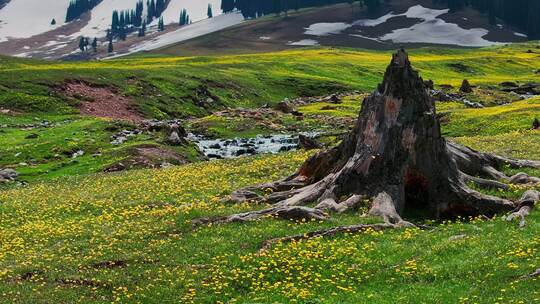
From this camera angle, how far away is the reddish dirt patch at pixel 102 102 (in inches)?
3848

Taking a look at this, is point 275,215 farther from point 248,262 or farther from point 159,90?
point 159,90

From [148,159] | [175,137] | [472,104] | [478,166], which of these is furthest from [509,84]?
[478,166]

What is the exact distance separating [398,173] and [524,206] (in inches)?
243

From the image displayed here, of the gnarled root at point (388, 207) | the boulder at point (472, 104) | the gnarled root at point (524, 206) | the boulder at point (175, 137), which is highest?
the gnarled root at point (524, 206)

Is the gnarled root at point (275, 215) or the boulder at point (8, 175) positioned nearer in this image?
the gnarled root at point (275, 215)

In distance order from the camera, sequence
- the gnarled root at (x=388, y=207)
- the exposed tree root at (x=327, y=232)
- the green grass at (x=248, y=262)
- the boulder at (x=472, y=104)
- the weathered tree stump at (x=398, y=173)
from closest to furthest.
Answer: the green grass at (x=248, y=262) < the exposed tree root at (x=327, y=232) < the gnarled root at (x=388, y=207) < the weathered tree stump at (x=398, y=173) < the boulder at (x=472, y=104)

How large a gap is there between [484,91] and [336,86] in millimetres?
31738

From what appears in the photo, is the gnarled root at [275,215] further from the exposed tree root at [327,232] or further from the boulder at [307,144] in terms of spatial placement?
the boulder at [307,144]

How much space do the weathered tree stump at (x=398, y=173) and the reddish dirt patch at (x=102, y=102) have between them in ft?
219

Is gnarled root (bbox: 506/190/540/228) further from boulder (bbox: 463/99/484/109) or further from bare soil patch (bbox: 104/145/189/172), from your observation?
boulder (bbox: 463/99/484/109)

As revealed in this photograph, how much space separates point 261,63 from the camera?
528 ft

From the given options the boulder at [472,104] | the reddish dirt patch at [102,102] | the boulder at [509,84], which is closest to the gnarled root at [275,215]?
the reddish dirt patch at [102,102]

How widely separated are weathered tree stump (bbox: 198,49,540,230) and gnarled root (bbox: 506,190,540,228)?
0.08 metres

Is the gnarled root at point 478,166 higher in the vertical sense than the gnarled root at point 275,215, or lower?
higher
